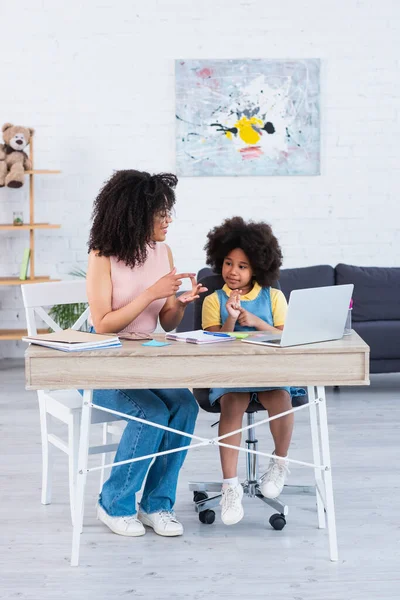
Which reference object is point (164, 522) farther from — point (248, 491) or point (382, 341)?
point (382, 341)

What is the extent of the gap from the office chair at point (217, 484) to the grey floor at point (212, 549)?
42mm

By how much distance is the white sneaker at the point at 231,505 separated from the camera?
8.45ft

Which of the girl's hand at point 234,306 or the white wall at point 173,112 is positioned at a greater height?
the white wall at point 173,112

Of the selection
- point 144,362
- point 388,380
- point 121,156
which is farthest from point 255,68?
point 144,362

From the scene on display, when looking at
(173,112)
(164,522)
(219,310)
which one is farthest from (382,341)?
(164,522)

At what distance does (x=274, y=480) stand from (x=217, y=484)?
28 cm

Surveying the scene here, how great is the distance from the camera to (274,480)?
106 inches

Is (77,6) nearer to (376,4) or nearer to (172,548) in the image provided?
(376,4)

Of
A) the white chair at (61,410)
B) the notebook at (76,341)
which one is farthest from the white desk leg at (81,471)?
the white chair at (61,410)

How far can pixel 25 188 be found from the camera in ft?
19.3

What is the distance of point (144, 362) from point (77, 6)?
13.1 feet

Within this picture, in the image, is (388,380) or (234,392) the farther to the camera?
(388,380)

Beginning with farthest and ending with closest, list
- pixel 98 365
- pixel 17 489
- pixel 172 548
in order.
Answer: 1. pixel 17 489
2. pixel 172 548
3. pixel 98 365

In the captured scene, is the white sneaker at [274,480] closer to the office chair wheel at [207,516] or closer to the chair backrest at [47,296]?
the office chair wheel at [207,516]
